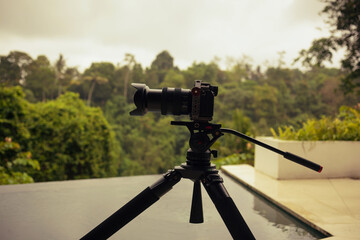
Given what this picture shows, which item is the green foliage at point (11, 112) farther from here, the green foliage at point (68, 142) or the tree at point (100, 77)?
the tree at point (100, 77)

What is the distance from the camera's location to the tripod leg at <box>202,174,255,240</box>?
81 cm

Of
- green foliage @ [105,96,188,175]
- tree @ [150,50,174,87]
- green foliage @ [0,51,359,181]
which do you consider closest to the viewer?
green foliage @ [0,51,359,181]

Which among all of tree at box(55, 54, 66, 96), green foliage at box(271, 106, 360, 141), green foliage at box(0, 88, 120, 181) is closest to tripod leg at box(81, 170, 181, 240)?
green foliage at box(271, 106, 360, 141)

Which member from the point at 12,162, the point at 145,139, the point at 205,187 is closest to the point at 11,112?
the point at 12,162

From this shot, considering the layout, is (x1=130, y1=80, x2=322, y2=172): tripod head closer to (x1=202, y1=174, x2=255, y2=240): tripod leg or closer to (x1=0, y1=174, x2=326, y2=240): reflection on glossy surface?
(x1=202, y1=174, x2=255, y2=240): tripod leg

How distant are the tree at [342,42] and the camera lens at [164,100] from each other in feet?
23.4

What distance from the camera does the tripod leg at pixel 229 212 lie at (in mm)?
812

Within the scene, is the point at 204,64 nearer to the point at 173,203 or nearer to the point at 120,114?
the point at 120,114

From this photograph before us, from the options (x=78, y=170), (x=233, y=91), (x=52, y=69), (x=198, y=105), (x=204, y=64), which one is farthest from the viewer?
(x=204, y=64)

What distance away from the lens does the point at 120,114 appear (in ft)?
77.6

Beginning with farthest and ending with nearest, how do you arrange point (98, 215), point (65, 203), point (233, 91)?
point (233, 91) < point (65, 203) < point (98, 215)

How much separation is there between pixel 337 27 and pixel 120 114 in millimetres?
18915

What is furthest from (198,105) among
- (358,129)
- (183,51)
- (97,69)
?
(183,51)

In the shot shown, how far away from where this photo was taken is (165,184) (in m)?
0.94
